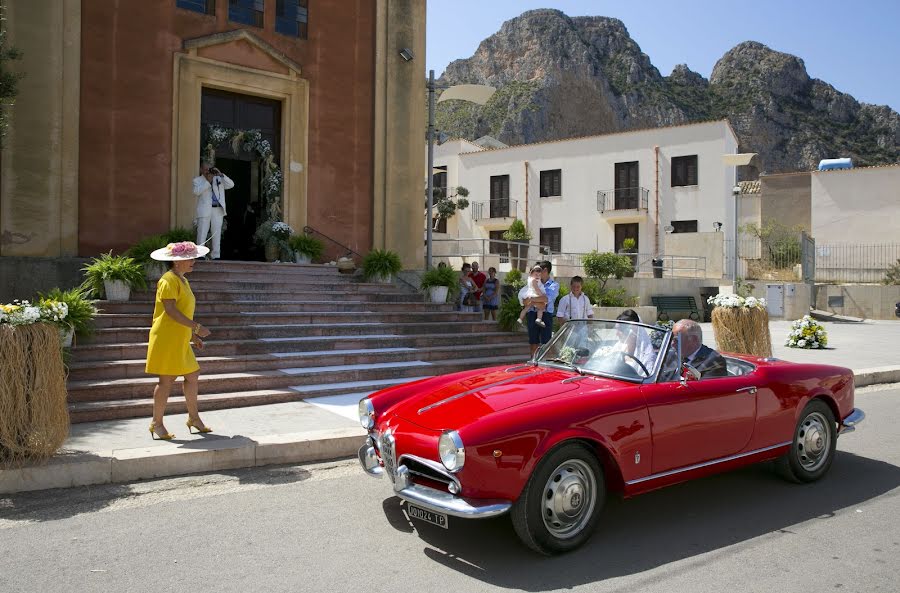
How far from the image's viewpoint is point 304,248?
13.5m

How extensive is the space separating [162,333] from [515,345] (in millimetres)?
6768

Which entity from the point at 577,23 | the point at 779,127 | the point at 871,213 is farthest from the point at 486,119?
the point at 871,213

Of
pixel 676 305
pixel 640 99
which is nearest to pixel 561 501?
pixel 676 305

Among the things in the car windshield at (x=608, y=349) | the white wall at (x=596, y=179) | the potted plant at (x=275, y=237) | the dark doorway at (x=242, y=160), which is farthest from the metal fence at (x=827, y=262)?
the car windshield at (x=608, y=349)

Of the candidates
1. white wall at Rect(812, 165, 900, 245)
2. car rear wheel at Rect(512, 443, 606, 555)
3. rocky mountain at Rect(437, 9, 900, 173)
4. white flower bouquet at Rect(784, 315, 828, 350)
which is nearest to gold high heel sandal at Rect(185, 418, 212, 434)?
car rear wheel at Rect(512, 443, 606, 555)

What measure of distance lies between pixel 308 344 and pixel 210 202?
385 cm

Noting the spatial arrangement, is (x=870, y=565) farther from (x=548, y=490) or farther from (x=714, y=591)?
(x=548, y=490)

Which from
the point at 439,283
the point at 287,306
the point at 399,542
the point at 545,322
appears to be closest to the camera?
the point at 399,542

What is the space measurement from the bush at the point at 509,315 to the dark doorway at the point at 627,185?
82.6ft

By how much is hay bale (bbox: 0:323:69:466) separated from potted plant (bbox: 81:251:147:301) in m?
4.35

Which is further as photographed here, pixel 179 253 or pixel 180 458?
pixel 179 253

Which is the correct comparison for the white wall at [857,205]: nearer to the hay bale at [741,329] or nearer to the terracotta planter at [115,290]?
the hay bale at [741,329]

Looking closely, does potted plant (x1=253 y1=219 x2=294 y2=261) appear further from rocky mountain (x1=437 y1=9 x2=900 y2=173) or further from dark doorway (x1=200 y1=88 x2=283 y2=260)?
rocky mountain (x1=437 y1=9 x2=900 y2=173)

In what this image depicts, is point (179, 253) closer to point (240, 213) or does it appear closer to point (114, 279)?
point (114, 279)
